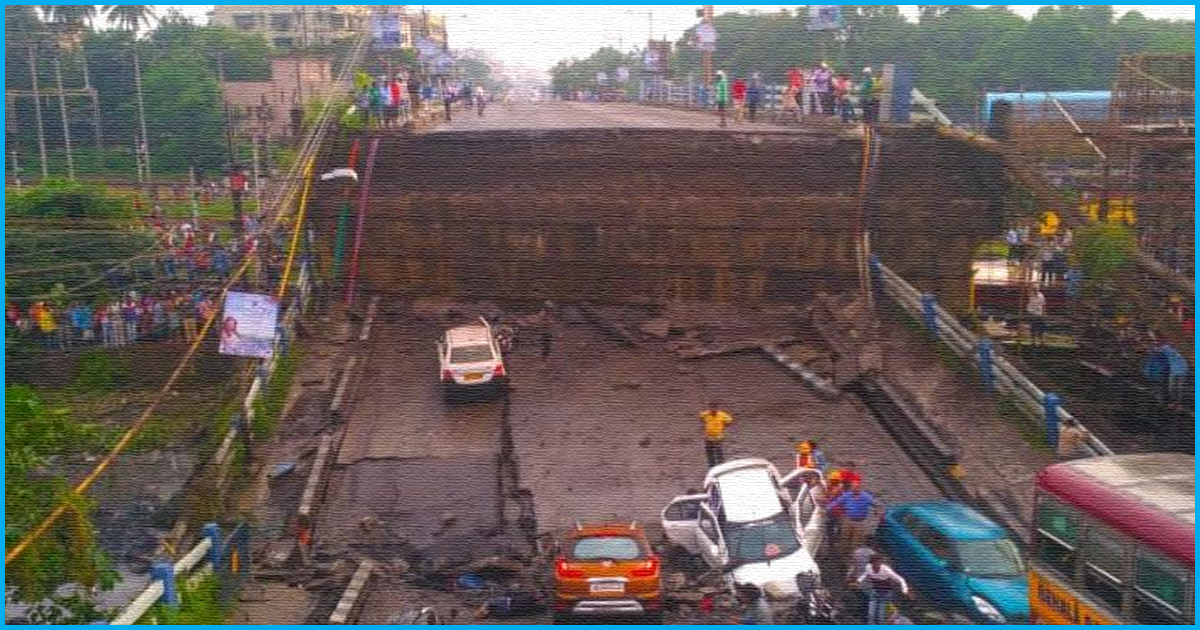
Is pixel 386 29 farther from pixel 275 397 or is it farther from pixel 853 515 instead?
pixel 853 515

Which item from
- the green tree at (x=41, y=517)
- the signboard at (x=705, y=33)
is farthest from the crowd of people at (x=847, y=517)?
the signboard at (x=705, y=33)

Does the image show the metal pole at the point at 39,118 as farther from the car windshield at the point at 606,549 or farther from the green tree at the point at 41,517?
the car windshield at the point at 606,549

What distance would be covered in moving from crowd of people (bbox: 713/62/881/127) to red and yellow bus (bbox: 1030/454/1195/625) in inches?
102

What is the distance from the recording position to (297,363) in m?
4.25

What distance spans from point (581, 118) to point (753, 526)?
2.83 metres

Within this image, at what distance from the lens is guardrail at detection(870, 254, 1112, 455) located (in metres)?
3.27

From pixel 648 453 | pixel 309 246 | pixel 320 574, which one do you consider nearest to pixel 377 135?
pixel 309 246

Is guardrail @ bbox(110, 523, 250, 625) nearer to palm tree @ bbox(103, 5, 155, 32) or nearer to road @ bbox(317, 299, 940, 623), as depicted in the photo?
road @ bbox(317, 299, 940, 623)

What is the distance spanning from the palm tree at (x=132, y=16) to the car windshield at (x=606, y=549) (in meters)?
2.61

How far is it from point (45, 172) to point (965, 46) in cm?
393

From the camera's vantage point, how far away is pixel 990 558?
2.55 metres

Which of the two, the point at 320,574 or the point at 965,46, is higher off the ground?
the point at 965,46

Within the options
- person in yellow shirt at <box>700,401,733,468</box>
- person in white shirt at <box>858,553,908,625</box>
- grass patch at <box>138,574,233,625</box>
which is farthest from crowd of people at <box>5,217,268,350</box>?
person in white shirt at <box>858,553,908,625</box>

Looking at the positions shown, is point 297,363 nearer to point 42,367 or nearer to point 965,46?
point 42,367
